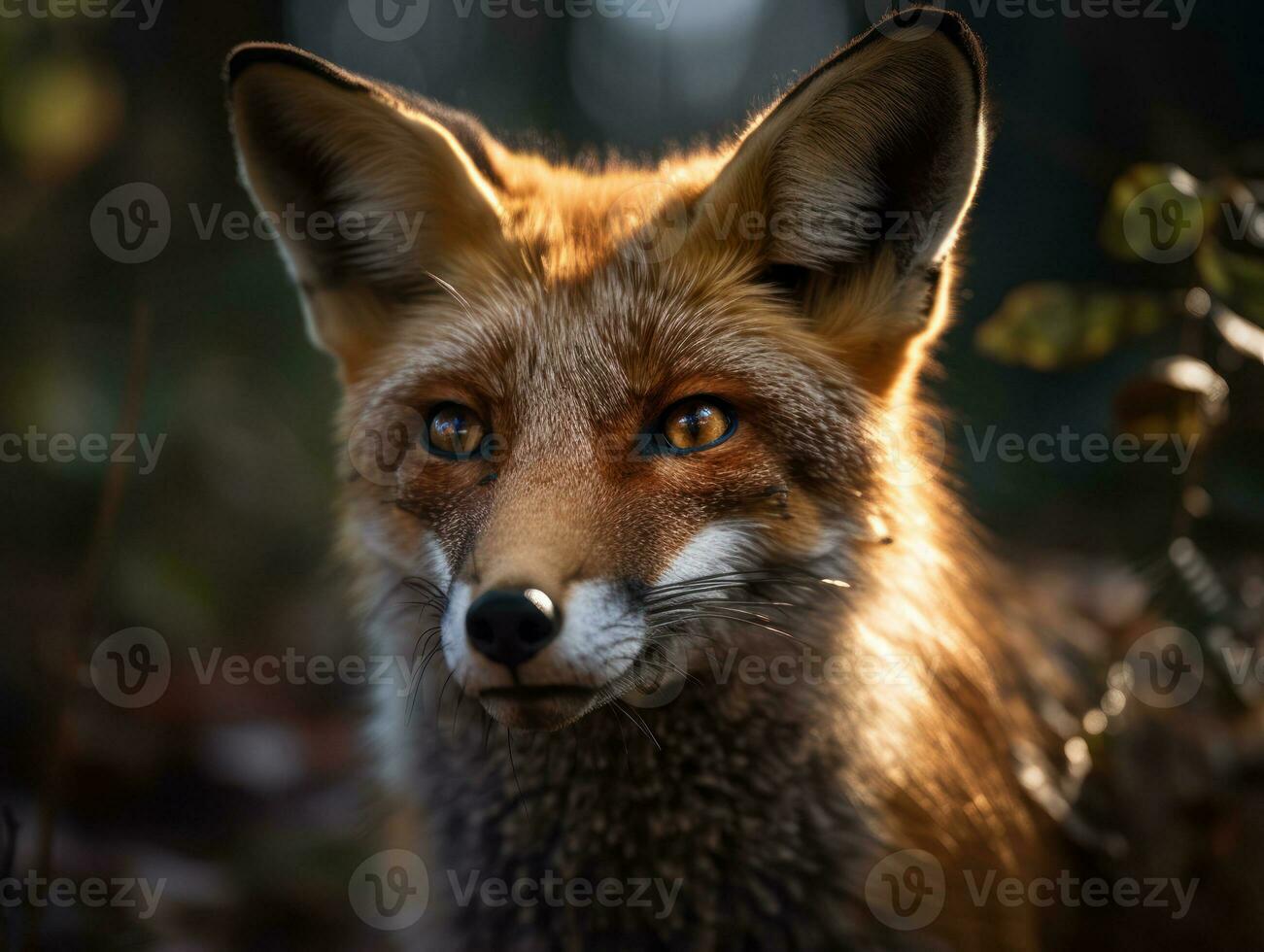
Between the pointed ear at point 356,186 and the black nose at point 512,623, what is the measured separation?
107 centimetres

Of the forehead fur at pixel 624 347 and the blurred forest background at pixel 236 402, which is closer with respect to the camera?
the forehead fur at pixel 624 347

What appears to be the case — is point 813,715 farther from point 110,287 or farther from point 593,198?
point 110,287

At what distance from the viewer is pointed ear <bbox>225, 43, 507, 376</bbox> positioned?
2.13m

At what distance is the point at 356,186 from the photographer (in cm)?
237

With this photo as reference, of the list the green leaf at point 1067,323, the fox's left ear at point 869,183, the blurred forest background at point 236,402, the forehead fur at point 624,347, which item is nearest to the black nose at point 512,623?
the forehead fur at point 624,347

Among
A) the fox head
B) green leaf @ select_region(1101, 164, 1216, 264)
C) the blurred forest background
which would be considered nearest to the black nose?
the fox head

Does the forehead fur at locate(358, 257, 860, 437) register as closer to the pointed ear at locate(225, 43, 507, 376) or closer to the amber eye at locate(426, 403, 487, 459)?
the amber eye at locate(426, 403, 487, 459)

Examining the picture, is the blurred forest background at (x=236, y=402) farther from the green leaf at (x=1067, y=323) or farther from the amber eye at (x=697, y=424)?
the amber eye at (x=697, y=424)

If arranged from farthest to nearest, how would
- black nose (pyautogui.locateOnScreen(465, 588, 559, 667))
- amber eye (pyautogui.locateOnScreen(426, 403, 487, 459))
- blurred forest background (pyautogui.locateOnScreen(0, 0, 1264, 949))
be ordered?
1. blurred forest background (pyautogui.locateOnScreen(0, 0, 1264, 949))
2. amber eye (pyautogui.locateOnScreen(426, 403, 487, 459))
3. black nose (pyautogui.locateOnScreen(465, 588, 559, 667))

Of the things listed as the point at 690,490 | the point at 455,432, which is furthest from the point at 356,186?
the point at 690,490

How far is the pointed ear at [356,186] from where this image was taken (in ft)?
6.98

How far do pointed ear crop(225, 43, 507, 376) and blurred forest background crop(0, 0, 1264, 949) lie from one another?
3.00 feet

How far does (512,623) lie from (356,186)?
140 centimetres

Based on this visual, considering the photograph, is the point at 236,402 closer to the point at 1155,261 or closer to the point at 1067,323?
the point at 1067,323
